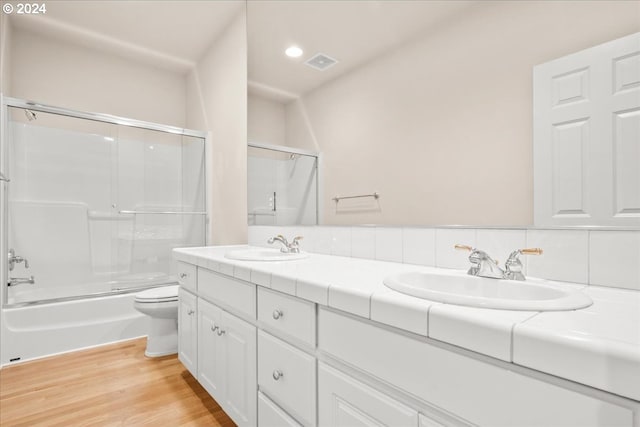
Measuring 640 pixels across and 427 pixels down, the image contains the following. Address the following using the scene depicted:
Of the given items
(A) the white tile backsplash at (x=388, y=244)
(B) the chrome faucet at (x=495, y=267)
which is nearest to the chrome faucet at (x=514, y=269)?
(B) the chrome faucet at (x=495, y=267)

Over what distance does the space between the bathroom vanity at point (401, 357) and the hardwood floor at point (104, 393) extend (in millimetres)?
431

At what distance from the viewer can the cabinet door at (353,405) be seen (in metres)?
0.68

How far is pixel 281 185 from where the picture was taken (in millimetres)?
2039

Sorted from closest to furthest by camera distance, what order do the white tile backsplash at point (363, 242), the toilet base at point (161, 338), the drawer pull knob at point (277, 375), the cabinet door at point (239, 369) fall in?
1. the drawer pull knob at point (277, 375)
2. the cabinet door at point (239, 369)
3. the white tile backsplash at point (363, 242)
4. the toilet base at point (161, 338)

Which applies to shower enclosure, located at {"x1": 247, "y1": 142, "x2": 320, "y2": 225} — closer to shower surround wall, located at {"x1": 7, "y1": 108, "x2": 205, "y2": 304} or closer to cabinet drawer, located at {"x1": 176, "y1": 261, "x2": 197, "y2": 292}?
cabinet drawer, located at {"x1": 176, "y1": 261, "x2": 197, "y2": 292}

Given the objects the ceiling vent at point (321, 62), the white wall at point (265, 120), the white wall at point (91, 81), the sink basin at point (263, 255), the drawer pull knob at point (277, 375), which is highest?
the white wall at point (91, 81)

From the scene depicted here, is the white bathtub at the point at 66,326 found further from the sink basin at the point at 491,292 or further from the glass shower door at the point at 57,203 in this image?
A: the sink basin at the point at 491,292

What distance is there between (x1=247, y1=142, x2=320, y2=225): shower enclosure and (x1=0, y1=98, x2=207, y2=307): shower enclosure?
3.37 feet

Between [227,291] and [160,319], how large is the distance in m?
1.23

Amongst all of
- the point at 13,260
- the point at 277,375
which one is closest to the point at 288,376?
the point at 277,375

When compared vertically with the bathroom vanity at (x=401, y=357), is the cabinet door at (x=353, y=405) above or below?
below

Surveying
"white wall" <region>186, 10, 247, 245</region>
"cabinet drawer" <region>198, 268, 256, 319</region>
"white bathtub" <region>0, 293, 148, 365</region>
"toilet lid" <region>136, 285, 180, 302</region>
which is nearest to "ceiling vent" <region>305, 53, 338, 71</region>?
"white wall" <region>186, 10, 247, 245</region>

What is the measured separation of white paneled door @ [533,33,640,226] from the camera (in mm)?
809

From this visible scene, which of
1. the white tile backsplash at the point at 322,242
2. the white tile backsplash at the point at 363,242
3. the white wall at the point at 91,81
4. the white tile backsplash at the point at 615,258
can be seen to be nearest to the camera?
the white tile backsplash at the point at 615,258
